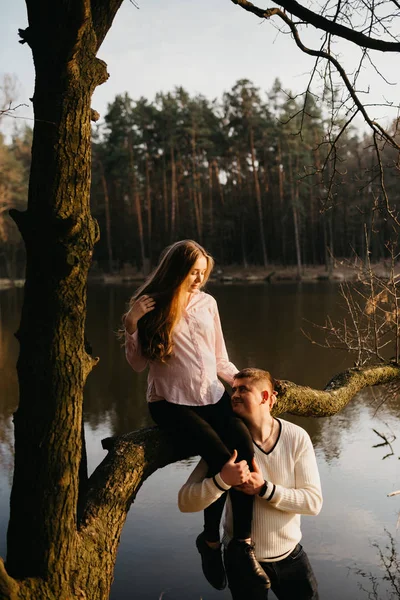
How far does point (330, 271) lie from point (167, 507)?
87.6 ft

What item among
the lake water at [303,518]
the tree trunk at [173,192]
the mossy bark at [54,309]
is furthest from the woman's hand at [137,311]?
the tree trunk at [173,192]

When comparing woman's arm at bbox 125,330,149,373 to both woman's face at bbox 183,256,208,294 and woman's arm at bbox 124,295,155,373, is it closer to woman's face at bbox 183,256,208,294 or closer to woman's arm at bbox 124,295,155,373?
woman's arm at bbox 124,295,155,373

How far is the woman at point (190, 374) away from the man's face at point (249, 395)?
0.18 feet

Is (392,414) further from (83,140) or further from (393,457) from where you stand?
(83,140)

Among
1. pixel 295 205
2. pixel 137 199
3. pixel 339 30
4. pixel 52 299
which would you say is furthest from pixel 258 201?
pixel 52 299

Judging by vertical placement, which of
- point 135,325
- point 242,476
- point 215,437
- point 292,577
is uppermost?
point 135,325

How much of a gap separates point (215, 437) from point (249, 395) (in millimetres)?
193

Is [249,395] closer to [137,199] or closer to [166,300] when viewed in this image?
[166,300]

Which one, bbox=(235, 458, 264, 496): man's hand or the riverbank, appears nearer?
bbox=(235, 458, 264, 496): man's hand

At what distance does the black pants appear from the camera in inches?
90.9

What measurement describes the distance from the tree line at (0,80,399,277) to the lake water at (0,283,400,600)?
2224cm

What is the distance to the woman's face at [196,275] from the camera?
95.8 inches

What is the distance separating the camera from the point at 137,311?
2.37 meters

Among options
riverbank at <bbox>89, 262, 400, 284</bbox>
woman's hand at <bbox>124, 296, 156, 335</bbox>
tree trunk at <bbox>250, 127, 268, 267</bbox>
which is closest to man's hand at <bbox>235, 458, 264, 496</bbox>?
woman's hand at <bbox>124, 296, 156, 335</bbox>
